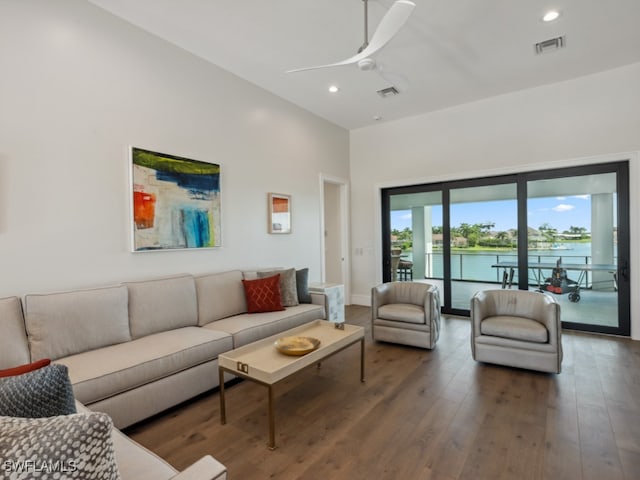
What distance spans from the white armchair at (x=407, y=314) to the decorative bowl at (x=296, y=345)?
1570 mm

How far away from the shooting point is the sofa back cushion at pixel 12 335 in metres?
2.12

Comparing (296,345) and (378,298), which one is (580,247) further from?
(296,345)

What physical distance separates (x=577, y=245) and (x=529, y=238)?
0.56m

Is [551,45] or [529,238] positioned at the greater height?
[551,45]

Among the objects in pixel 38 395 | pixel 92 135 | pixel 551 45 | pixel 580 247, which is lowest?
pixel 38 395

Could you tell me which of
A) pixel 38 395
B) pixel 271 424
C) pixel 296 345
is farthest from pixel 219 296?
pixel 38 395

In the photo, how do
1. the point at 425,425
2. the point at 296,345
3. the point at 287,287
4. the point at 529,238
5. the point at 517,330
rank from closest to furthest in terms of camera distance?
the point at 425,425 < the point at 296,345 < the point at 517,330 < the point at 287,287 < the point at 529,238

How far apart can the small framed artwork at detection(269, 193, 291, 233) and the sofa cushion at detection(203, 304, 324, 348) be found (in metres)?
1.26

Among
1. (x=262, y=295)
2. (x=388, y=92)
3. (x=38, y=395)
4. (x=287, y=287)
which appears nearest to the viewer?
(x=38, y=395)

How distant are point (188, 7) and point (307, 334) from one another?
3.10 meters

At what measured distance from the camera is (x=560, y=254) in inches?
180

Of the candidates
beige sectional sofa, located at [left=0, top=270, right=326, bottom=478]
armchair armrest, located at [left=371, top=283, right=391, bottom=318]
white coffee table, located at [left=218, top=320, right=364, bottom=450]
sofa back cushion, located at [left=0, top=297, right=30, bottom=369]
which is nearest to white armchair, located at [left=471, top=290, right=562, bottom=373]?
armchair armrest, located at [left=371, top=283, right=391, bottom=318]

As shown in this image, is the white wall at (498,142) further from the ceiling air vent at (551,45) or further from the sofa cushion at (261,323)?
the sofa cushion at (261,323)

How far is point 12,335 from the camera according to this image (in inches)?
86.0
